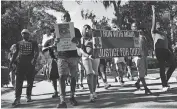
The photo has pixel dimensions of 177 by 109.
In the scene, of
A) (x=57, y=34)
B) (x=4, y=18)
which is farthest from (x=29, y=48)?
(x=4, y=18)

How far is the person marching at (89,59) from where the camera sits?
607 centimetres

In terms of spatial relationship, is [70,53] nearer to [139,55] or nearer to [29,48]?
[29,48]

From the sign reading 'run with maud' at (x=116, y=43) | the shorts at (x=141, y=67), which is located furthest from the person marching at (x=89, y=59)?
the shorts at (x=141, y=67)

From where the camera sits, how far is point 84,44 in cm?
626

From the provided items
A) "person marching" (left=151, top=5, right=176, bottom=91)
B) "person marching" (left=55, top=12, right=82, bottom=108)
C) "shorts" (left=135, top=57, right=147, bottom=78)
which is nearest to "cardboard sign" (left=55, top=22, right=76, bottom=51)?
"person marching" (left=55, top=12, right=82, bottom=108)

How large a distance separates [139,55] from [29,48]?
8.46 ft

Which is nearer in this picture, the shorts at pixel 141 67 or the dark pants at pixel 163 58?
the shorts at pixel 141 67

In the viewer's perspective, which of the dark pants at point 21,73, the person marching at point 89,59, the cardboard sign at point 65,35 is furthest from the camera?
the dark pants at point 21,73

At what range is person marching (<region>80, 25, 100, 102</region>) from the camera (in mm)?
6066

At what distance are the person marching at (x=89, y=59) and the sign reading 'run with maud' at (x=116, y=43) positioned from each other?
32cm

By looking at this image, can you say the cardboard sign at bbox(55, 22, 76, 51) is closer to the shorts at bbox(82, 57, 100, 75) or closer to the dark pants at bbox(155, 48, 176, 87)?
the shorts at bbox(82, 57, 100, 75)

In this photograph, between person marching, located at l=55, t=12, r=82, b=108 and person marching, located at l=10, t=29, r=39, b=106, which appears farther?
person marching, located at l=10, t=29, r=39, b=106

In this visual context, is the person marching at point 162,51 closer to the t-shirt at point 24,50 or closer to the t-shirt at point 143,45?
the t-shirt at point 143,45

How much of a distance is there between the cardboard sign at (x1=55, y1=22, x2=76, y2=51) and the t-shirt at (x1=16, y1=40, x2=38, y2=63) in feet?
3.73
